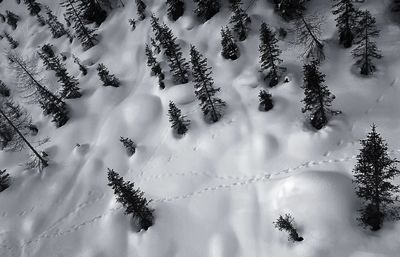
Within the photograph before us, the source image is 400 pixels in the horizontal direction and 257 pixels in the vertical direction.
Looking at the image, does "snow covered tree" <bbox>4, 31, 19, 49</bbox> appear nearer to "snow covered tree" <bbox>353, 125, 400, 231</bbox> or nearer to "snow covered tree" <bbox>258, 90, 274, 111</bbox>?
"snow covered tree" <bbox>258, 90, 274, 111</bbox>

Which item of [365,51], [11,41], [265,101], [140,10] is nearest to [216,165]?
[265,101]

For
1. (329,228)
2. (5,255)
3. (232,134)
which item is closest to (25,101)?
(5,255)

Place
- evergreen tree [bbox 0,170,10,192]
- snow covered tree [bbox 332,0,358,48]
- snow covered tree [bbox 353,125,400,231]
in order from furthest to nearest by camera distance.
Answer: evergreen tree [bbox 0,170,10,192] → snow covered tree [bbox 332,0,358,48] → snow covered tree [bbox 353,125,400,231]

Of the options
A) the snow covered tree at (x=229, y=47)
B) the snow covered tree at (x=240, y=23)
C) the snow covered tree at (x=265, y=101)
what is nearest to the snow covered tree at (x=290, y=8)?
the snow covered tree at (x=240, y=23)

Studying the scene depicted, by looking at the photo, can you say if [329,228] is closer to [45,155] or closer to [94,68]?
[45,155]

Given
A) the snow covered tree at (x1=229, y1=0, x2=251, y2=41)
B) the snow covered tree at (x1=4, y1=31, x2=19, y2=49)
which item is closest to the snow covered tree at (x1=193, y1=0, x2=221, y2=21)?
the snow covered tree at (x1=229, y1=0, x2=251, y2=41)

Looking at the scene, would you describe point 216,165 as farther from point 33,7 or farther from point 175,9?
point 33,7
